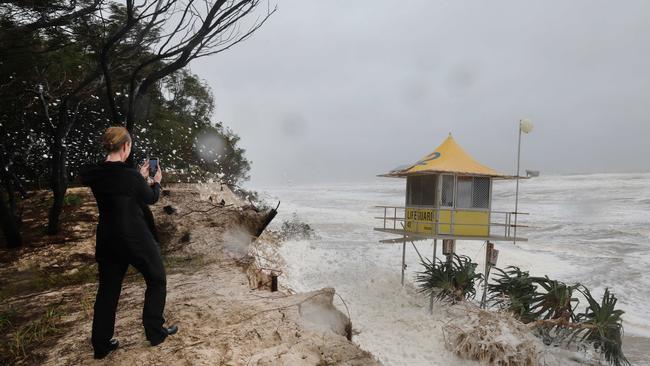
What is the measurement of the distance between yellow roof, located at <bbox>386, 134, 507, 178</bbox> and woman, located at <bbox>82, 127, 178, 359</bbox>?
31.3 feet

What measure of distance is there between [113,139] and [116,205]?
55 cm

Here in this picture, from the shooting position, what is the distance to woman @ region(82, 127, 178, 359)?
3.18 m

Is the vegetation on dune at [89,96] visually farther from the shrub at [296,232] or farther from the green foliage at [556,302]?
the green foliage at [556,302]

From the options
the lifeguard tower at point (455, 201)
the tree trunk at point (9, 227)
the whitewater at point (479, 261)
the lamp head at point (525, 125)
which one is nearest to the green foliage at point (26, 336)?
the tree trunk at point (9, 227)

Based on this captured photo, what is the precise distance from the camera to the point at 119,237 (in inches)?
124

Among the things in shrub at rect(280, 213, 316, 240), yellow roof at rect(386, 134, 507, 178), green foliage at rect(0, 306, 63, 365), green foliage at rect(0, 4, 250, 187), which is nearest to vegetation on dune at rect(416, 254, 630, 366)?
yellow roof at rect(386, 134, 507, 178)

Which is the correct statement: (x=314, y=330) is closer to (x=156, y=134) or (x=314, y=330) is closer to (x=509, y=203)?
(x=156, y=134)

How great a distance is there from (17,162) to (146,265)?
1704 cm

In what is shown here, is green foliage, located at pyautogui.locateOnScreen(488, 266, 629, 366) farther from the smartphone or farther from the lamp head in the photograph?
the smartphone

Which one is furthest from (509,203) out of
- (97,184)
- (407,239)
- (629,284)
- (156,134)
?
(97,184)

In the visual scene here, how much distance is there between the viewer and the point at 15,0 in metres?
7.52

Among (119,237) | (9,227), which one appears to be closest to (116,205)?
(119,237)

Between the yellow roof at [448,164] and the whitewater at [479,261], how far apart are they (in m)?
4.20

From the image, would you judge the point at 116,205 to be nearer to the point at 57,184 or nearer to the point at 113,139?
the point at 113,139
